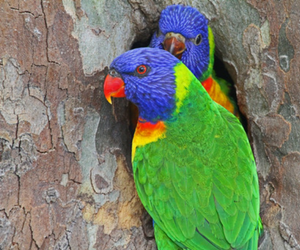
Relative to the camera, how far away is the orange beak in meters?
2.87

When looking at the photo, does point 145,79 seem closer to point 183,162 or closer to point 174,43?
point 183,162

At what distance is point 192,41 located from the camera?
3.00 meters

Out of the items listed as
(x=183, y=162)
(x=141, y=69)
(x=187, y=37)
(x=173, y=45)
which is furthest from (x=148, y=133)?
(x=187, y=37)

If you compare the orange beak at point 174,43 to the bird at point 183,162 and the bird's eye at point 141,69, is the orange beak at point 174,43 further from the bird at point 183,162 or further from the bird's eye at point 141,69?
the bird's eye at point 141,69

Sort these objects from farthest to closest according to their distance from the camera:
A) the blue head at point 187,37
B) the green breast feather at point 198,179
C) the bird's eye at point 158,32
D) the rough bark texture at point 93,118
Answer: the bird's eye at point 158,32
the blue head at point 187,37
the green breast feather at point 198,179
the rough bark texture at point 93,118

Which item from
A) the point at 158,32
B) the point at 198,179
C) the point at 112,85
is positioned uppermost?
the point at 158,32

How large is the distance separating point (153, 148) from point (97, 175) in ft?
1.33

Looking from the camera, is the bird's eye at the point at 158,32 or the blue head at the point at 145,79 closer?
the blue head at the point at 145,79

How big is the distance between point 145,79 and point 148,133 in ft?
1.19

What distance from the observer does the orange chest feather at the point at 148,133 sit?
2.32 metres

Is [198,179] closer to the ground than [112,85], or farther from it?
closer to the ground

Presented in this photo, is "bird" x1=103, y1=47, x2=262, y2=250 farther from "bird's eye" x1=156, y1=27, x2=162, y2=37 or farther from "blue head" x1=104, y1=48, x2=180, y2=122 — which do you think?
"bird's eye" x1=156, y1=27, x2=162, y2=37

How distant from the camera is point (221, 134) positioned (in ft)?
7.72

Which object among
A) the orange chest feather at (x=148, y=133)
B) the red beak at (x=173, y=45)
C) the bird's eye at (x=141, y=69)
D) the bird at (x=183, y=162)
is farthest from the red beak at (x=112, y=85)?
the red beak at (x=173, y=45)
